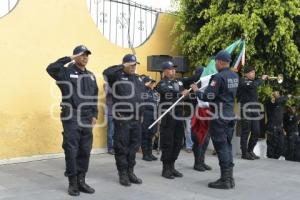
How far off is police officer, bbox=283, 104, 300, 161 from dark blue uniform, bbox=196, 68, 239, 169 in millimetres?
4671

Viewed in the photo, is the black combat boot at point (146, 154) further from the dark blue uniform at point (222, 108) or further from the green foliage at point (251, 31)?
the green foliage at point (251, 31)

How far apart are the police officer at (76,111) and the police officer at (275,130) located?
5.58 meters

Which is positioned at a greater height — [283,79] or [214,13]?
[214,13]

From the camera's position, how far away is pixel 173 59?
9727 millimetres

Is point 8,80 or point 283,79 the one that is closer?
point 8,80

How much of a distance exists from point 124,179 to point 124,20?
4.32 m

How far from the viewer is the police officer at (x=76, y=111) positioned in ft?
18.2

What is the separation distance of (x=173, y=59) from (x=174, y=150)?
132 inches

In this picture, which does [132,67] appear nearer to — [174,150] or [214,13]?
[174,150]

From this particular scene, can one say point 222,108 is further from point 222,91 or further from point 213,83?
point 213,83

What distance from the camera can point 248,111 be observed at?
29.2ft

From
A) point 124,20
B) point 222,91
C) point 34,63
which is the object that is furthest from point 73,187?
point 124,20

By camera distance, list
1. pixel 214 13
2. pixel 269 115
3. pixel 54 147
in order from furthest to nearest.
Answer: pixel 269 115 → pixel 214 13 → pixel 54 147

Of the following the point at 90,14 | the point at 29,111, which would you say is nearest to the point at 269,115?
the point at 90,14
